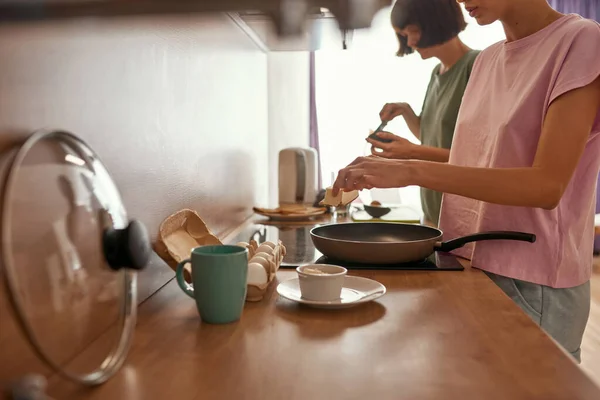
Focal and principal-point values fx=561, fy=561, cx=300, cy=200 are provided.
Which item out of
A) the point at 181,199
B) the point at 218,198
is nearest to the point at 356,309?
the point at 181,199

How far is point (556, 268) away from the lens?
1177mm

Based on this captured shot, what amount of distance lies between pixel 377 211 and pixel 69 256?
1697 mm

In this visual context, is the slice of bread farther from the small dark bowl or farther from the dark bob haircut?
the dark bob haircut

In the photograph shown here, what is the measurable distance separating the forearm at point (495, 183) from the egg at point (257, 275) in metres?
0.37

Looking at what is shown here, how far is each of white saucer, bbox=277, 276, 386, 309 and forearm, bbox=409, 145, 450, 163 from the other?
0.80m

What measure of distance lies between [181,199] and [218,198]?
1.30 ft

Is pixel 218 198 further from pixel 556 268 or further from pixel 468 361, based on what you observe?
pixel 468 361

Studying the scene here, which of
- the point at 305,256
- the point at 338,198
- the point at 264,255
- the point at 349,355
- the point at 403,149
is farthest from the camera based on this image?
the point at 338,198

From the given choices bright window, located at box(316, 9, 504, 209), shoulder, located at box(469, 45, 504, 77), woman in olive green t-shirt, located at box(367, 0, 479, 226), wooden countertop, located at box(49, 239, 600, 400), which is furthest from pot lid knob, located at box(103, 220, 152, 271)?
bright window, located at box(316, 9, 504, 209)

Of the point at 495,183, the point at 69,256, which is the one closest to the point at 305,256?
the point at 495,183

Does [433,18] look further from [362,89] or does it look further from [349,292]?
[362,89]

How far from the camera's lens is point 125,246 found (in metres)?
0.58

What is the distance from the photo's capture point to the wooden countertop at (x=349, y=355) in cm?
61

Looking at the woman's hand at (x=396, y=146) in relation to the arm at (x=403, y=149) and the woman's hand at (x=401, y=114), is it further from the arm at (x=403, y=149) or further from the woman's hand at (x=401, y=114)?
the woman's hand at (x=401, y=114)
